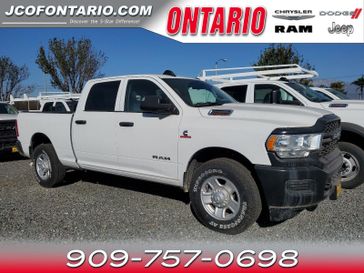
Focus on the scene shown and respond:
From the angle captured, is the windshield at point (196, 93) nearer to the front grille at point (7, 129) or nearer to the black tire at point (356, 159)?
the black tire at point (356, 159)

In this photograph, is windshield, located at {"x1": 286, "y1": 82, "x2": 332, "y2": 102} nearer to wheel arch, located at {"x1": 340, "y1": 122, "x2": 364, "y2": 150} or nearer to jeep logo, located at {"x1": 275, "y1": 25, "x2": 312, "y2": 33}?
wheel arch, located at {"x1": 340, "y1": 122, "x2": 364, "y2": 150}

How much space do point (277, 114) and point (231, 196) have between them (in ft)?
3.36

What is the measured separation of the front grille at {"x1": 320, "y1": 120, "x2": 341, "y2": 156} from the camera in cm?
407

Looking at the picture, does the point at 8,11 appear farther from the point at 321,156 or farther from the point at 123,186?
Result: the point at 321,156

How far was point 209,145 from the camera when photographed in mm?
4234

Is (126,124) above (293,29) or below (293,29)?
below

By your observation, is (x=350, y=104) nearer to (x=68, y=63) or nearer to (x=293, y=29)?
(x=293, y=29)

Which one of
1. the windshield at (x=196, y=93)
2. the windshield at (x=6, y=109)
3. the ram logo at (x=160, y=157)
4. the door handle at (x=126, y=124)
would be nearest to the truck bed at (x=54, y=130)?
the door handle at (x=126, y=124)

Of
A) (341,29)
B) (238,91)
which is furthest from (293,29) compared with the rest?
(238,91)

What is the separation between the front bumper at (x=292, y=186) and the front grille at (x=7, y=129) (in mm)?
7667

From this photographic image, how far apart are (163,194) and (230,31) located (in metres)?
9.76

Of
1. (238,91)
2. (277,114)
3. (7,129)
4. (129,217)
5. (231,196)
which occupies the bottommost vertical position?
(129,217)

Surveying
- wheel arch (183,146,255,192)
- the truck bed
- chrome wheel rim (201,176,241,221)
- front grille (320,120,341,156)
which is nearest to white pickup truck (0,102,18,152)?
the truck bed

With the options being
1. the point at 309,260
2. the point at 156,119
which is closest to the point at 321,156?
the point at 309,260
